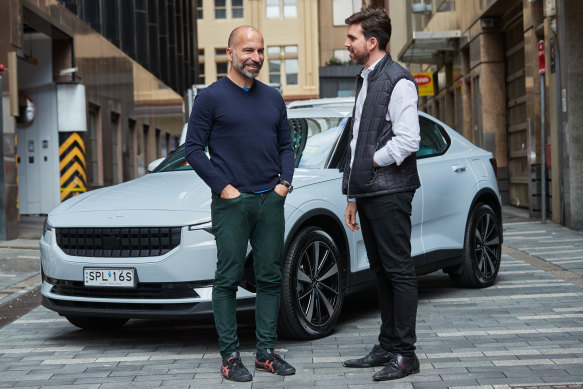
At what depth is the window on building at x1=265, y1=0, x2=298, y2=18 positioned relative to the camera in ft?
207

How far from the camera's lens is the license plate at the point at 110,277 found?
17.4 feet

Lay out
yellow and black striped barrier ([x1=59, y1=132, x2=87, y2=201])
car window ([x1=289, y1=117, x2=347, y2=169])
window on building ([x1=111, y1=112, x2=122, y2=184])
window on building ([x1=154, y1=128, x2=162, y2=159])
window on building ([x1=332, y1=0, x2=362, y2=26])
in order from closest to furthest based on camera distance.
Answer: car window ([x1=289, y1=117, x2=347, y2=169]) → yellow and black striped barrier ([x1=59, y1=132, x2=87, y2=201]) → window on building ([x1=111, y1=112, x2=122, y2=184]) → window on building ([x1=154, y1=128, x2=162, y2=159]) → window on building ([x1=332, y1=0, x2=362, y2=26])

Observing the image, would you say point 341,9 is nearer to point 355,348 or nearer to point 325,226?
point 325,226

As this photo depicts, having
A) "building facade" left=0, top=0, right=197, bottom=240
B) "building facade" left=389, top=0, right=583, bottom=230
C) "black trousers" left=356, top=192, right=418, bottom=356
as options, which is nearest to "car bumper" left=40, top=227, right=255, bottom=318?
"black trousers" left=356, top=192, right=418, bottom=356

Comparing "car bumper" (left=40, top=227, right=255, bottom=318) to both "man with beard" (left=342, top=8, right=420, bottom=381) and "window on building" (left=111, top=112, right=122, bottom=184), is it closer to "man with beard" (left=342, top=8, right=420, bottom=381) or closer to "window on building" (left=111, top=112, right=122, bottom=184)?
"man with beard" (left=342, top=8, right=420, bottom=381)

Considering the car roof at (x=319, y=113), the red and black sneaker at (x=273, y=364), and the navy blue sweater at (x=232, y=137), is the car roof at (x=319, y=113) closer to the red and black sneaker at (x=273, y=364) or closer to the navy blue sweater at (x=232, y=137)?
Answer: the navy blue sweater at (x=232, y=137)

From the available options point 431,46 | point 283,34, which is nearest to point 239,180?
point 431,46

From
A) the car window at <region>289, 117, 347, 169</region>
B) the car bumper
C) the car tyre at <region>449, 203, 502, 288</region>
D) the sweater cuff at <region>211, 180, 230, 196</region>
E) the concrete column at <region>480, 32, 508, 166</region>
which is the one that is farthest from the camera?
the concrete column at <region>480, 32, 508, 166</region>

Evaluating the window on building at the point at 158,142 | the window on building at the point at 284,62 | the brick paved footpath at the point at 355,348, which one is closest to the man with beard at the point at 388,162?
the brick paved footpath at the point at 355,348

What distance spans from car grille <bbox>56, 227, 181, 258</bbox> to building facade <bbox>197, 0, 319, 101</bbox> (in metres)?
57.0

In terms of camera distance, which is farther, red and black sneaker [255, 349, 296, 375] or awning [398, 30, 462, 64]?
awning [398, 30, 462, 64]

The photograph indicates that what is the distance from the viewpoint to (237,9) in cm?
6397

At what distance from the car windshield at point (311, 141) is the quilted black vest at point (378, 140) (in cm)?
139

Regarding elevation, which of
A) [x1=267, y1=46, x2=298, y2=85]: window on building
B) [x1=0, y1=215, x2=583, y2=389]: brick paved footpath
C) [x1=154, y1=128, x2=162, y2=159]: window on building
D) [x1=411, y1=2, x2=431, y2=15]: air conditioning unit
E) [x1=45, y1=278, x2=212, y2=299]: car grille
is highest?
[x1=267, y1=46, x2=298, y2=85]: window on building
